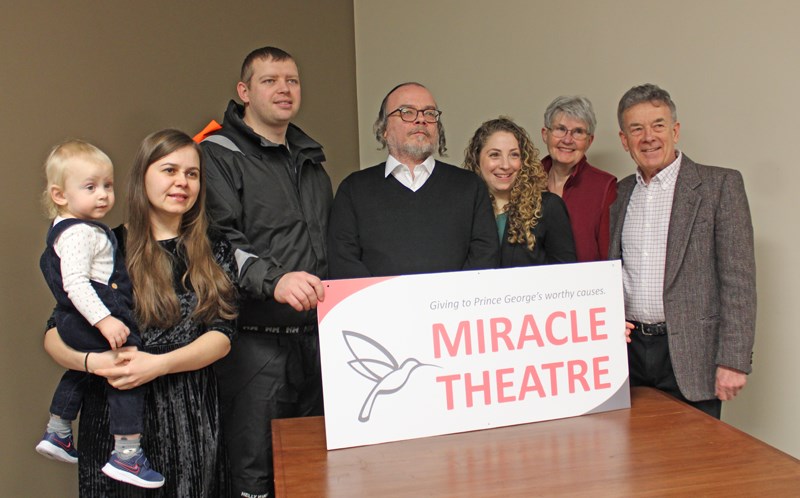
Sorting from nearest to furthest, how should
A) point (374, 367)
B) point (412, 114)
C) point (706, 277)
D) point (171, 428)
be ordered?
1. point (374, 367)
2. point (171, 428)
3. point (706, 277)
4. point (412, 114)

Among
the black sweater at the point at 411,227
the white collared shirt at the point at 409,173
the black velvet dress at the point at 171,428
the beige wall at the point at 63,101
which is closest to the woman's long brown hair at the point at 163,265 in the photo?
the black velvet dress at the point at 171,428

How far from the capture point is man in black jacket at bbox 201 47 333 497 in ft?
7.57

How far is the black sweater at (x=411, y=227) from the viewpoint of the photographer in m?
2.35

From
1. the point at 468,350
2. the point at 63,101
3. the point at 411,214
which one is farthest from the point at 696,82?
the point at 63,101

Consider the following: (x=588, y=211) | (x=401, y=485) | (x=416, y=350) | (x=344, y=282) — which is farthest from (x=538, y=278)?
(x=588, y=211)

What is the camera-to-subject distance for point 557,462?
5.41 ft

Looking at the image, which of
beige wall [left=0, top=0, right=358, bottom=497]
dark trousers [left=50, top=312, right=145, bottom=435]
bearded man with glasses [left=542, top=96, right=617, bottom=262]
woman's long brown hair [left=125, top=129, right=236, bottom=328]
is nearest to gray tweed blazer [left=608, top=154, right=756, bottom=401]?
bearded man with glasses [left=542, top=96, right=617, bottom=262]

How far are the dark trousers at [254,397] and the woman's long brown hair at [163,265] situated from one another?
0.36m

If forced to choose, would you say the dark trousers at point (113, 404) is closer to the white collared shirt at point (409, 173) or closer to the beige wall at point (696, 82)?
the white collared shirt at point (409, 173)

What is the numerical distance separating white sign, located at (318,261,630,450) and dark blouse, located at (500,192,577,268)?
498mm

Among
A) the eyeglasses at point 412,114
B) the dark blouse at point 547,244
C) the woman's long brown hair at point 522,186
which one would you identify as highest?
the eyeglasses at point 412,114

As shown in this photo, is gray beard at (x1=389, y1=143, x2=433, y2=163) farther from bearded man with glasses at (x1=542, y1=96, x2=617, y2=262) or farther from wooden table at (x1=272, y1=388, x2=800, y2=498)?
wooden table at (x1=272, y1=388, x2=800, y2=498)

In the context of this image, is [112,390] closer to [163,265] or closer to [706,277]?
[163,265]

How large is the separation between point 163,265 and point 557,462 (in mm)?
1141
